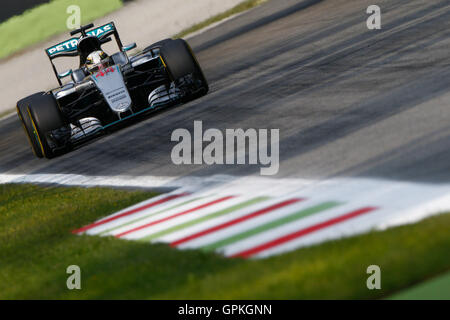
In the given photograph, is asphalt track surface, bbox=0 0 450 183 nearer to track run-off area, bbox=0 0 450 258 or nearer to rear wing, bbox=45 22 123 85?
track run-off area, bbox=0 0 450 258

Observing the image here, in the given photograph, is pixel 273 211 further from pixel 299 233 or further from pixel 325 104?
pixel 325 104

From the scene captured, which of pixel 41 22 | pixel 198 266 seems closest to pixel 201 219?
pixel 198 266

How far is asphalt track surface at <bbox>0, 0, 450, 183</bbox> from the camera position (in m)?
8.39

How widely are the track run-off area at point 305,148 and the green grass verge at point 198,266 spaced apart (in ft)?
0.92

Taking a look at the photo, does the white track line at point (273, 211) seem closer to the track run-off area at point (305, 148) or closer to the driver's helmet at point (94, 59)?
the track run-off area at point (305, 148)

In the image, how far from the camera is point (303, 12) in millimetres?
22234

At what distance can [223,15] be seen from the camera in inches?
1038

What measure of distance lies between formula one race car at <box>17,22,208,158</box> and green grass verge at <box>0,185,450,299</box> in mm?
4010

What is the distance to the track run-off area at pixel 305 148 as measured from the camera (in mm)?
6719

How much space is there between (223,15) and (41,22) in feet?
17.8

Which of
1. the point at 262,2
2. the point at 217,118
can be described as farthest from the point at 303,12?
the point at 217,118

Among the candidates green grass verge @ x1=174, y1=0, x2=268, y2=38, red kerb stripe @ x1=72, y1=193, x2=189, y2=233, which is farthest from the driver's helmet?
green grass verge @ x1=174, y1=0, x2=268, y2=38
